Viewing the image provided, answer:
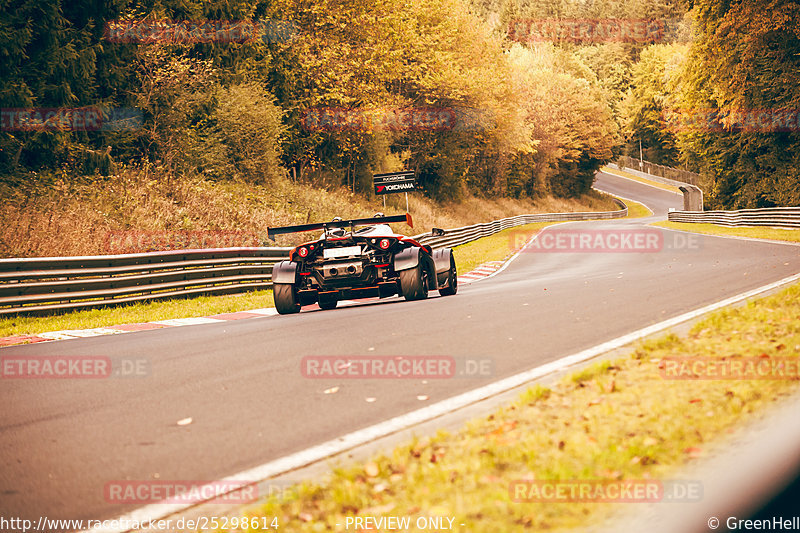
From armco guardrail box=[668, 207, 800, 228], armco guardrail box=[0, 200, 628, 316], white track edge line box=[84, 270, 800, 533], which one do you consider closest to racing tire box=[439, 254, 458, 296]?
armco guardrail box=[0, 200, 628, 316]

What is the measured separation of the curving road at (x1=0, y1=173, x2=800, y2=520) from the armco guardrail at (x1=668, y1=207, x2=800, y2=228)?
76.3ft

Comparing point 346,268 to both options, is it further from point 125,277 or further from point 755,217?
point 755,217

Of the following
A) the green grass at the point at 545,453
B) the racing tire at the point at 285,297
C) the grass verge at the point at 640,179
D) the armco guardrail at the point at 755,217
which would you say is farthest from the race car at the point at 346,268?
the grass verge at the point at 640,179

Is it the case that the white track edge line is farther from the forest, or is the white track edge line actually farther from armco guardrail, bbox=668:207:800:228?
armco guardrail, bbox=668:207:800:228

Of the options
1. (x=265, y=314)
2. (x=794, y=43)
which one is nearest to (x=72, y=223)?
(x=265, y=314)

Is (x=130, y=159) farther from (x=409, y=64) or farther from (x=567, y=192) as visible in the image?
(x=567, y=192)

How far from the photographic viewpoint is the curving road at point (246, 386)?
4227mm

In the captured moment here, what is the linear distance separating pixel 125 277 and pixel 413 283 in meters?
6.04

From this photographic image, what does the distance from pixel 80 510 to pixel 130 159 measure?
71.6 ft

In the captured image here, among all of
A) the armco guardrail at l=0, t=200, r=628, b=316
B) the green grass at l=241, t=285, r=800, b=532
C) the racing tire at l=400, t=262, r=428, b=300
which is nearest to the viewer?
the green grass at l=241, t=285, r=800, b=532

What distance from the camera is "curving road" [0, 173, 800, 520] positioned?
13.9 ft

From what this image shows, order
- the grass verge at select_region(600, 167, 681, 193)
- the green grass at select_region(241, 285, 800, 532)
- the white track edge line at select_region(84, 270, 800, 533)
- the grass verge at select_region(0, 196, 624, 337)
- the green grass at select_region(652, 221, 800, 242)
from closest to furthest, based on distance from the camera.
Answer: the green grass at select_region(241, 285, 800, 532)
the white track edge line at select_region(84, 270, 800, 533)
the grass verge at select_region(0, 196, 624, 337)
the green grass at select_region(652, 221, 800, 242)
the grass verge at select_region(600, 167, 681, 193)

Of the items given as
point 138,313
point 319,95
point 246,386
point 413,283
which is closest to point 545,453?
point 246,386

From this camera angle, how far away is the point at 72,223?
16.5 meters
